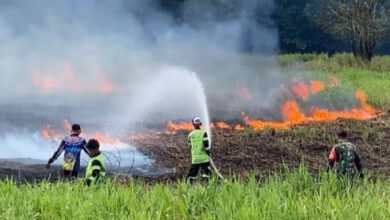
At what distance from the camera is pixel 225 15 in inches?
1189

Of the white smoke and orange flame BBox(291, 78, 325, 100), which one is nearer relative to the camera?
the white smoke

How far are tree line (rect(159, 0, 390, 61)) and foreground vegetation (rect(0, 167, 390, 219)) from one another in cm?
2091

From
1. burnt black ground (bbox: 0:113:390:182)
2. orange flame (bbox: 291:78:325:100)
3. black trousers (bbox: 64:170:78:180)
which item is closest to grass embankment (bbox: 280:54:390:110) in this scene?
orange flame (bbox: 291:78:325:100)

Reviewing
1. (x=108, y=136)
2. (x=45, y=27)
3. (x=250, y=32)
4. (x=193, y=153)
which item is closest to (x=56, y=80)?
(x=45, y=27)

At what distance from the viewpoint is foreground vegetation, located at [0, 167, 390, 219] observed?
7.16 m

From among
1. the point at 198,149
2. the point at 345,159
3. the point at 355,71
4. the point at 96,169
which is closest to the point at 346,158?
the point at 345,159

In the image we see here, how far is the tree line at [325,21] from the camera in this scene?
3722 centimetres

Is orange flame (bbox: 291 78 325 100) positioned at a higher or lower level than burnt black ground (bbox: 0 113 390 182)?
higher

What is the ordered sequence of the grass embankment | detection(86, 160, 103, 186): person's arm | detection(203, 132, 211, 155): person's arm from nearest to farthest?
detection(86, 160, 103, 186): person's arm → detection(203, 132, 211, 155): person's arm → the grass embankment

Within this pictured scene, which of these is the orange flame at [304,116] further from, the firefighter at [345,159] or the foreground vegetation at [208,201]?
the foreground vegetation at [208,201]

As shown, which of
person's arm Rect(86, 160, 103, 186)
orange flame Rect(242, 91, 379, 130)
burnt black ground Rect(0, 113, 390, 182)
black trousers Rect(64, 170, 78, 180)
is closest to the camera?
person's arm Rect(86, 160, 103, 186)

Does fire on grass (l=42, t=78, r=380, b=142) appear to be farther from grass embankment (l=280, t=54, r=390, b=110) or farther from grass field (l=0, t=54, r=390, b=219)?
grass field (l=0, t=54, r=390, b=219)

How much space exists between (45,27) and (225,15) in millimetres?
9225

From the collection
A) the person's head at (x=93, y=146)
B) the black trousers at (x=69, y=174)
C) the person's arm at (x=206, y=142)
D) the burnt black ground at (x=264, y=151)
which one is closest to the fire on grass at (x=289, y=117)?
the burnt black ground at (x=264, y=151)
